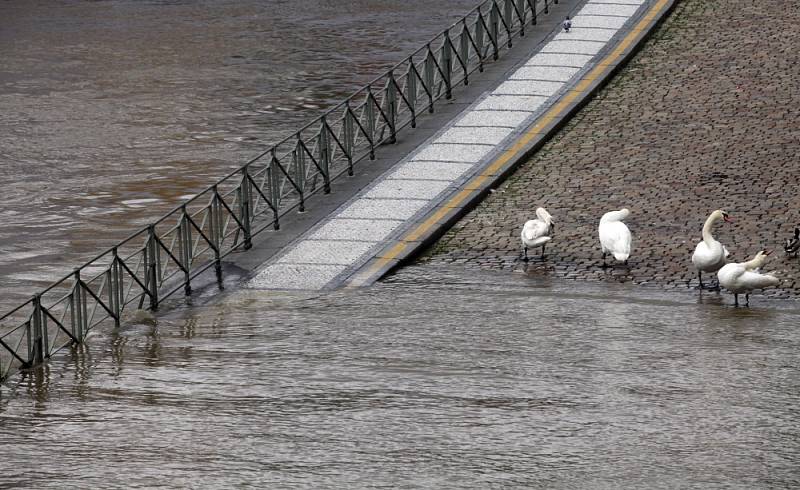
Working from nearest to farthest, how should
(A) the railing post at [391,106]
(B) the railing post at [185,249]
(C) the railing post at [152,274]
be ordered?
1. (C) the railing post at [152,274]
2. (B) the railing post at [185,249]
3. (A) the railing post at [391,106]

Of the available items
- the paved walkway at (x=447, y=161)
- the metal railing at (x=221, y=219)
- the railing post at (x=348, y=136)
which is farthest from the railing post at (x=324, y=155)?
the railing post at (x=348, y=136)

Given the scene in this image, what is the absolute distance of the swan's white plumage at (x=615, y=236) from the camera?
16.6 metres

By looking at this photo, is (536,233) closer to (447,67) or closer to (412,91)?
(412,91)

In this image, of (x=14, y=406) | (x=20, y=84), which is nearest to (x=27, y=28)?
(x=20, y=84)

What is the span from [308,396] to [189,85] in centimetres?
1388

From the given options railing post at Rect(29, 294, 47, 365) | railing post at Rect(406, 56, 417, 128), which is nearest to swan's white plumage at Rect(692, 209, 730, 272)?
railing post at Rect(29, 294, 47, 365)

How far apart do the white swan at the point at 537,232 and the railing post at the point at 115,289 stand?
434 centimetres

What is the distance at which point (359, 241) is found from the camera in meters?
18.0

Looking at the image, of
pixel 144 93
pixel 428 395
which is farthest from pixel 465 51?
pixel 428 395

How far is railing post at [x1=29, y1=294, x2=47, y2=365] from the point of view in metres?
14.0

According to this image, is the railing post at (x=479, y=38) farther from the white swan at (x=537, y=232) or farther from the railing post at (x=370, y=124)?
the white swan at (x=537, y=232)

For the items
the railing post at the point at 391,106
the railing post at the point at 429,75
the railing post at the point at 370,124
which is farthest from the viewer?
the railing post at the point at 429,75

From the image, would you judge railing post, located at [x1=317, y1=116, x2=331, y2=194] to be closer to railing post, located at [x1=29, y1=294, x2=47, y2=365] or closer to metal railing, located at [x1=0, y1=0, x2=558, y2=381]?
metal railing, located at [x1=0, y1=0, x2=558, y2=381]

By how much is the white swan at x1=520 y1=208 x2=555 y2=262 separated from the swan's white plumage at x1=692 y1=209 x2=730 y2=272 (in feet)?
5.78
